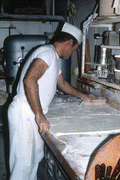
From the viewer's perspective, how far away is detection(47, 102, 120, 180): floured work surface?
1023mm

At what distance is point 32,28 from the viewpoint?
3.61 metres

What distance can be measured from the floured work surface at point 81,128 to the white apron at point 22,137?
188 mm

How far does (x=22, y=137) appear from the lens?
1.62 meters

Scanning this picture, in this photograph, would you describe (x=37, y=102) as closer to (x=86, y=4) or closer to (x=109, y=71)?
(x=109, y=71)

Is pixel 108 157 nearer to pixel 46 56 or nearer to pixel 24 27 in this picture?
pixel 46 56

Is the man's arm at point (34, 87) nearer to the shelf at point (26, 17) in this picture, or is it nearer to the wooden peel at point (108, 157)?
the wooden peel at point (108, 157)

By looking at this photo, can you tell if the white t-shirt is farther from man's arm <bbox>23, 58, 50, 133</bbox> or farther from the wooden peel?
the wooden peel

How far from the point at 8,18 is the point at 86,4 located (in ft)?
Result: 4.16

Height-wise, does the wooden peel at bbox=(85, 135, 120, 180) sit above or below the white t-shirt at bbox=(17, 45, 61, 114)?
below

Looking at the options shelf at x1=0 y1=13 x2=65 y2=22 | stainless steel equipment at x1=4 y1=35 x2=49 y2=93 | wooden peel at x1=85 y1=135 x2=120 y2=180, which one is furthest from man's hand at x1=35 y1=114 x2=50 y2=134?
shelf at x1=0 y1=13 x2=65 y2=22

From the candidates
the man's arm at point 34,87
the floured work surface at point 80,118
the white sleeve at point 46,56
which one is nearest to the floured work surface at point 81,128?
the floured work surface at point 80,118

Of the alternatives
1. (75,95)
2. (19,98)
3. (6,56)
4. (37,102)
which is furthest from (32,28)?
(37,102)

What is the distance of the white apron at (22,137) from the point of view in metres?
1.63

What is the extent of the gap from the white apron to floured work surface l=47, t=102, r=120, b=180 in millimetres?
188
